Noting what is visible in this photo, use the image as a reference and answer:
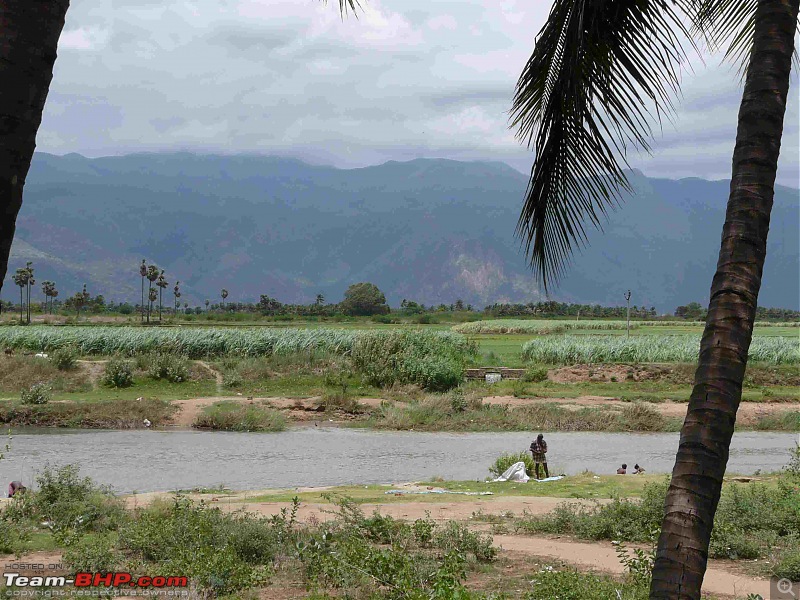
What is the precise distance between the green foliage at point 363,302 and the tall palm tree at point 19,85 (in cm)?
8794

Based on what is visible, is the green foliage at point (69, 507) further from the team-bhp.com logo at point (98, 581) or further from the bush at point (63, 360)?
the bush at point (63, 360)

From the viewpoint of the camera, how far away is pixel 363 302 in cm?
9756

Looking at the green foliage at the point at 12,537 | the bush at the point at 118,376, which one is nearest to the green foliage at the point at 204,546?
the green foliage at the point at 12,537

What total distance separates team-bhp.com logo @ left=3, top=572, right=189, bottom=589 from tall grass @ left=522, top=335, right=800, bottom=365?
31.5m

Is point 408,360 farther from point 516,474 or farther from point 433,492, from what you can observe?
point 433,492

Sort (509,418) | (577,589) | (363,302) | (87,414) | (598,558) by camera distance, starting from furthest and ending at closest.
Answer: (363,302) → (509,418) → (87,414) → (598,558) → (577,589)

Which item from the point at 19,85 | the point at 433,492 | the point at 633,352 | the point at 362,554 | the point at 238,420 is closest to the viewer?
the point at 19,85

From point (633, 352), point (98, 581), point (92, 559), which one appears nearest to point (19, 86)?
point (98, 581)

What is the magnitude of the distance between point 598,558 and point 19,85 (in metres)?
6.64

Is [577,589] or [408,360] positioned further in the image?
[408,360]

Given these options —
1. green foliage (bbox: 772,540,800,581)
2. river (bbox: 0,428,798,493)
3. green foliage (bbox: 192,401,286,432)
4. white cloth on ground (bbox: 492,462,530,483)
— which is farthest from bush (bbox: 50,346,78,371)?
green foliage (bbox: 772,540,800,581)

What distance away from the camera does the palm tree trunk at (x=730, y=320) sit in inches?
112

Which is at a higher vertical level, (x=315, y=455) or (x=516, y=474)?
(x=516, y=474)

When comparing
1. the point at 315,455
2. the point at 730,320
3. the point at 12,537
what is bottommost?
the point at 315,455
